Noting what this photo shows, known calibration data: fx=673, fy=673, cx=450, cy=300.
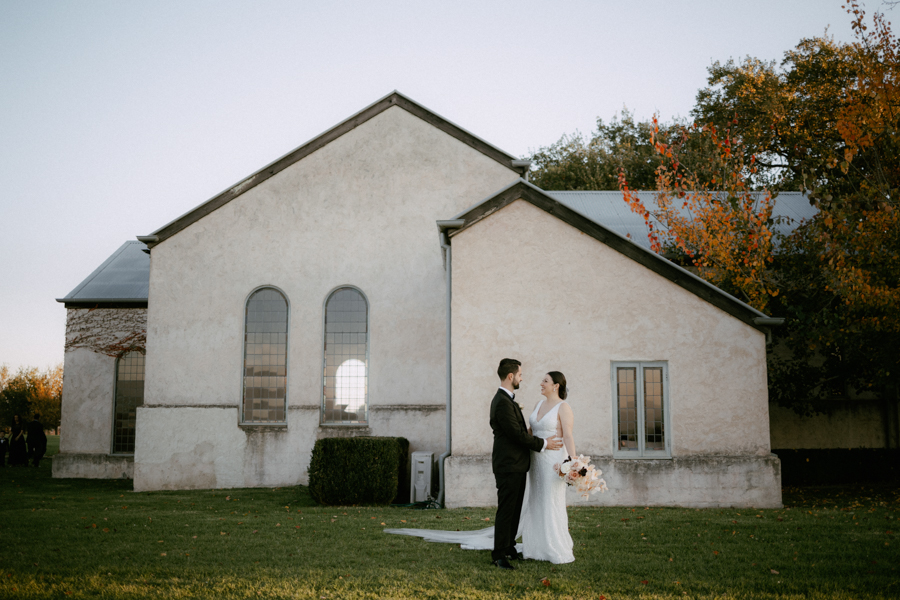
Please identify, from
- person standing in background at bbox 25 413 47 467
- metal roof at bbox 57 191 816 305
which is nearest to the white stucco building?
metal roof at bbox 57 191 816 305

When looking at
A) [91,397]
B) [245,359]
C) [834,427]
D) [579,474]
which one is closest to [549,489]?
[579,474]

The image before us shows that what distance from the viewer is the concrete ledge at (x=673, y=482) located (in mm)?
11758

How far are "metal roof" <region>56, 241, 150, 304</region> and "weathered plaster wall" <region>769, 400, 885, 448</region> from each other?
59.5 ft

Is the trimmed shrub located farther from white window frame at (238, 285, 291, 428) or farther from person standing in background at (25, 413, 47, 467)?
person standing in background at (25, 413, 47, 467)

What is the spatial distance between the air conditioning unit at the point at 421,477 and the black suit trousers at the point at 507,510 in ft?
18.7

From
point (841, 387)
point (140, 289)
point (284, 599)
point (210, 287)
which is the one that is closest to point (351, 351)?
point (210, 287)

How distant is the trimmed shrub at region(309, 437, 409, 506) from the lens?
12.6 metres

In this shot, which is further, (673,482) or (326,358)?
(326,358)

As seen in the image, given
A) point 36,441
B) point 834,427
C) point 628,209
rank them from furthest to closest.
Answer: point 36,441, point 628,209, point 834,427

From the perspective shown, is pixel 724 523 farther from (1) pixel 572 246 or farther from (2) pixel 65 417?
(2) pixel 65 417

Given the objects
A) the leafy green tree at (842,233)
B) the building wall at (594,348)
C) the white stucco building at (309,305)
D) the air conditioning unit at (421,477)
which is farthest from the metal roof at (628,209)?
the air conditioning unit at (421,477)

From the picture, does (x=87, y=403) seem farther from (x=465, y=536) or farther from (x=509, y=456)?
(x=509, y=456)

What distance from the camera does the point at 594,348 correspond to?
478 inches

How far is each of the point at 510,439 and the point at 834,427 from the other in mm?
15256
